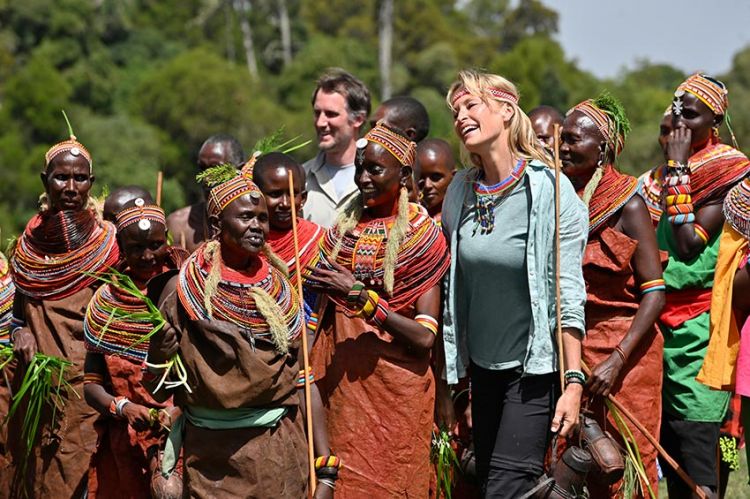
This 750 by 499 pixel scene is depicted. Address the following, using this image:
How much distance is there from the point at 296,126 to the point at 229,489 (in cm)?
5760

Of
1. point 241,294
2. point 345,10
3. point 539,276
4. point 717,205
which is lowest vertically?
point 345,10

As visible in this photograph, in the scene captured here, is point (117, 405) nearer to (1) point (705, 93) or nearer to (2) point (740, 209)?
(2) point (740, 209)

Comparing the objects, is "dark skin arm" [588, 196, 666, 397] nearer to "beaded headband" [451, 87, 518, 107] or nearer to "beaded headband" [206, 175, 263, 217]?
"beaded headband" [451, 87, 518, 107]

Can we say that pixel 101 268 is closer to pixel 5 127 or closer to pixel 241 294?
pixel 241 294

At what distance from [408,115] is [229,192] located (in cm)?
310

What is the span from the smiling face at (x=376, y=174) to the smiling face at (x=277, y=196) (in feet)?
2.37

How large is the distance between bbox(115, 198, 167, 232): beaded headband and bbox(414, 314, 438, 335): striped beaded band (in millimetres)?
1508

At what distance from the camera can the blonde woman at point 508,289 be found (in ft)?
19.7

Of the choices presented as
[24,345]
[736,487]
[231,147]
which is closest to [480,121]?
[24,345]

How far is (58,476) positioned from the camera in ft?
24.3

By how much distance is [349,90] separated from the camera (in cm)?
890

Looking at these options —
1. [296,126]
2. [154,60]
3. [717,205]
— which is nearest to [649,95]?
[296,126]

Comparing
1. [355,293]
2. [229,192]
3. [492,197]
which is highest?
[492,197]

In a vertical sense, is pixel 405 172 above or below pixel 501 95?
below
